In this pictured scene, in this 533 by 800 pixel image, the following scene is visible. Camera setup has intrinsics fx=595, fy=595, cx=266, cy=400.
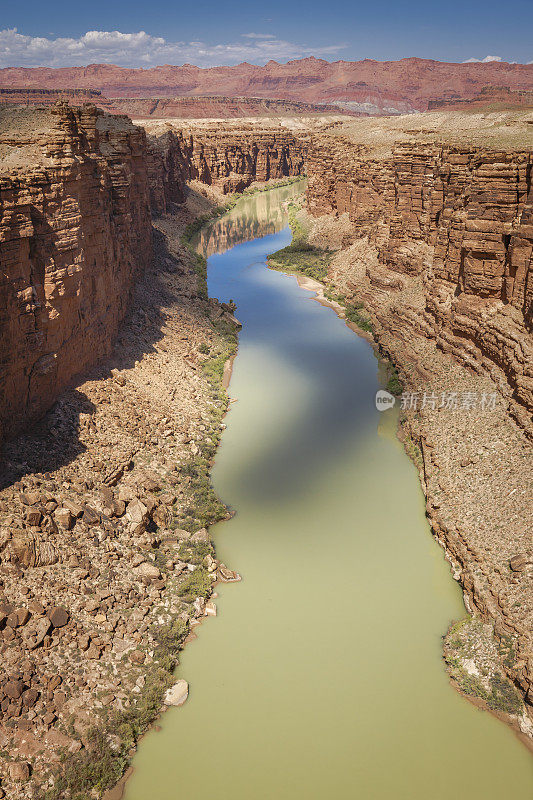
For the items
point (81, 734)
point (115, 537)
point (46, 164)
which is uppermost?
point (46, 164)

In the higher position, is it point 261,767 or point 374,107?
point 374,107

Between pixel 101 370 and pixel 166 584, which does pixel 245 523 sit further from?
pixel 101 370

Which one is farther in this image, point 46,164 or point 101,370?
point 101,370

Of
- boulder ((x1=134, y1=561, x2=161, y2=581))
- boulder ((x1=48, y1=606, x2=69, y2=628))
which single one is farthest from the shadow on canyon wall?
boulder ((x1=134, y1=561, x2=161, y2=581))

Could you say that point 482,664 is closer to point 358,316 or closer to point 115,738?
point 115,738

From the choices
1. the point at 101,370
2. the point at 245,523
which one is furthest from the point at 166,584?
the point at 101,370

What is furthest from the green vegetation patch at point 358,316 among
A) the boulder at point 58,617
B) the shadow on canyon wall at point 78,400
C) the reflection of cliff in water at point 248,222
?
the boulder at point 58,617

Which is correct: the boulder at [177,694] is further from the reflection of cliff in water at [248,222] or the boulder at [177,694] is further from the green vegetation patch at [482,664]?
the reflection of cliff in water at [248,222]
